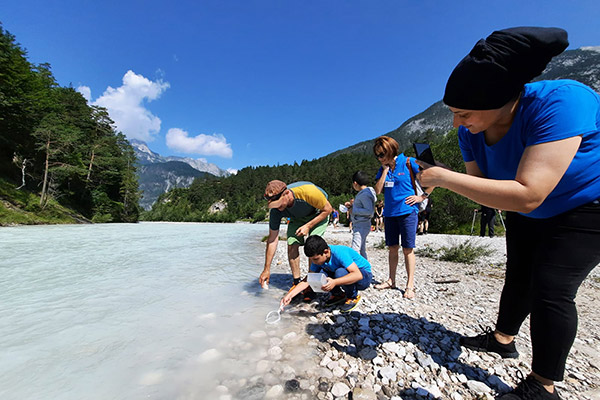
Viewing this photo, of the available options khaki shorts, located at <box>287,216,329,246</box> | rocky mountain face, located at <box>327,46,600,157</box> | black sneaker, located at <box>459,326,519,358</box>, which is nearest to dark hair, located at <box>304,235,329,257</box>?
khaki shorts, located at <box>287,216,329,246</box>

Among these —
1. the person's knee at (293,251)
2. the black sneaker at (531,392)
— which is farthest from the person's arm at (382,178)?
the black sneaker at (531,392)

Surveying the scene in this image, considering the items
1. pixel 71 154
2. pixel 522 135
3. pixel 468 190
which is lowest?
pixel 468 190

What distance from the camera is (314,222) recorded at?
3637 millimetres

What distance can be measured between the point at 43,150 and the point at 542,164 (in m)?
37.8

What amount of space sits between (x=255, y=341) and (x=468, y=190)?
2380 mm

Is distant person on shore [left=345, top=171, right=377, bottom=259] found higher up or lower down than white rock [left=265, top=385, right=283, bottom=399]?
higher up

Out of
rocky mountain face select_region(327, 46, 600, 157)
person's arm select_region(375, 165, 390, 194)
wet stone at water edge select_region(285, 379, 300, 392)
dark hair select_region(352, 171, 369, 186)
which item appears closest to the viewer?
wet stone at water edge select_region(285, 379, 300, 392)

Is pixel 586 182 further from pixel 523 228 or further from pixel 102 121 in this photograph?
pixel 102 121

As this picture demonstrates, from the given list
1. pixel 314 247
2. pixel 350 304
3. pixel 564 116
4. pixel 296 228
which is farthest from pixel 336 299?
pixel 564 116

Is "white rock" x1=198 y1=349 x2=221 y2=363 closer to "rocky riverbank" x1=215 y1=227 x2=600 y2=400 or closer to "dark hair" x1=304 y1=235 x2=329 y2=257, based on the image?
"rocky riverbank" x1=215 y1=227 x2=600 y2=400

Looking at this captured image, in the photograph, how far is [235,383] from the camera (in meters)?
1.94

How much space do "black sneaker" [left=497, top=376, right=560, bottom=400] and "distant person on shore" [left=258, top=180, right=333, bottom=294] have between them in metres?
2.43

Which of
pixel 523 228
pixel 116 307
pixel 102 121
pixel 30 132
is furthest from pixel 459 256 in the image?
pixel 102 121

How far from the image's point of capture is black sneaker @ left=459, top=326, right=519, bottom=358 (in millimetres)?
1978
